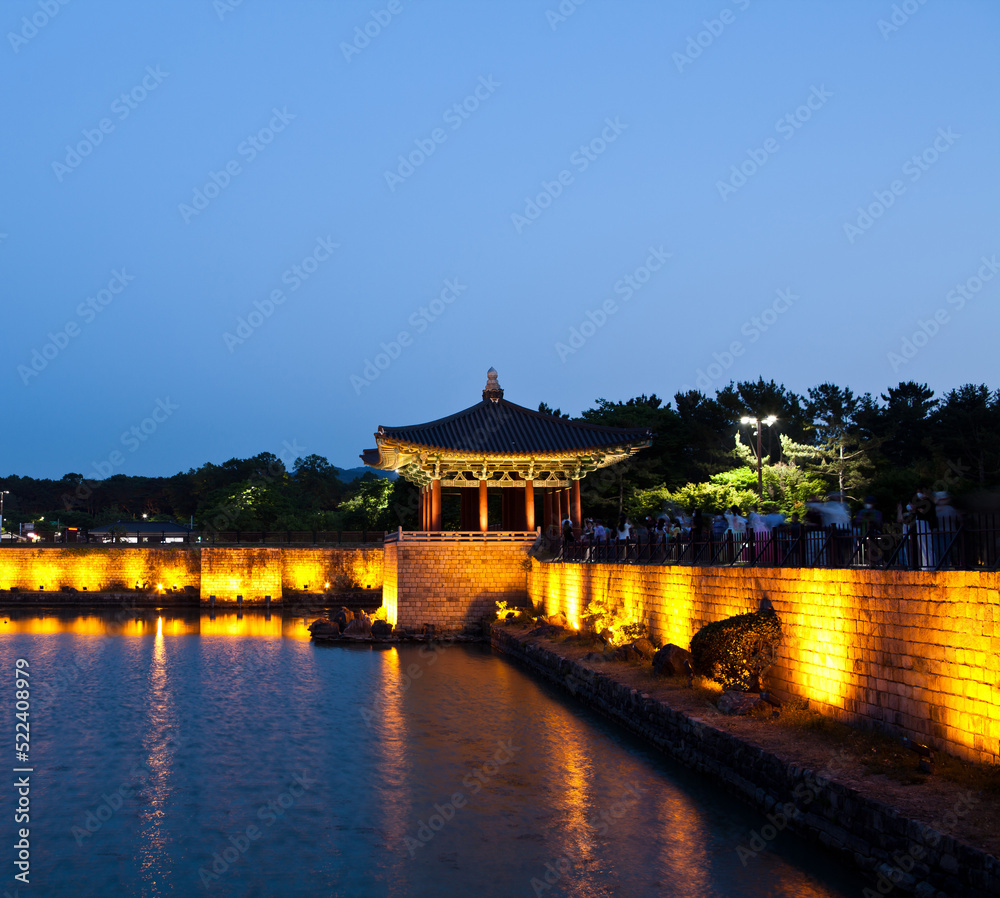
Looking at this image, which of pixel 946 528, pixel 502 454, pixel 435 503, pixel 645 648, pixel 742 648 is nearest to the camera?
pixel 946 528

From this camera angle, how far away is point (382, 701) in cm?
1991

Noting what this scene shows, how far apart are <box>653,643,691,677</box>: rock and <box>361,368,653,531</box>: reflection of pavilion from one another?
15.6 meters

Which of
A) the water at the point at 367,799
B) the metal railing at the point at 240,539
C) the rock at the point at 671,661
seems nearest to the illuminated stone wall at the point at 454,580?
the water at the point at 367,799

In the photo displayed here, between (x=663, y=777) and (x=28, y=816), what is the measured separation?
8.99 m

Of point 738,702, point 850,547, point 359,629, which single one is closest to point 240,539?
point 359,629

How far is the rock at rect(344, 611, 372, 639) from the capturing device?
99.8ft

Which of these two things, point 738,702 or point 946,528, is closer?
point 946,528

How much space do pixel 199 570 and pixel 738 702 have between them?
40.4m

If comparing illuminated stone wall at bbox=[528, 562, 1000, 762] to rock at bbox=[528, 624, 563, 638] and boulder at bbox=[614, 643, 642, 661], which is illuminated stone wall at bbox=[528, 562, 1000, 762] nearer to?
boulder at bbox=[614, 643, 642, 661]

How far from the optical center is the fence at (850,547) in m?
9.05

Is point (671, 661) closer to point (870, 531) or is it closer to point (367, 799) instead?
point (870, 531)

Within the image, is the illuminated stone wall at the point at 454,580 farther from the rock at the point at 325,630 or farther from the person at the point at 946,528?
the person at the point at 946,528

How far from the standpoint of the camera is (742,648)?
43.9 feet

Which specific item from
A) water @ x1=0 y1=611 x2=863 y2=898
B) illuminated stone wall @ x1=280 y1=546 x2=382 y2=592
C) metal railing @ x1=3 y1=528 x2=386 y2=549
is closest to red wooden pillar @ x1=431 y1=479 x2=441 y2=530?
water @ x1=0 y1=611 x2=863 y2=898
